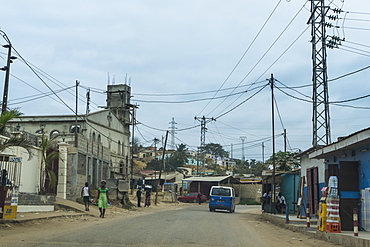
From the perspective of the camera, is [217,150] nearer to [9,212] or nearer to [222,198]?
[222,198]

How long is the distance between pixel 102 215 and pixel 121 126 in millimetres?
40978

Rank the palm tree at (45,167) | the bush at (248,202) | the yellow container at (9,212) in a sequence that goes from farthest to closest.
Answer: the bush at (248,202) < the palm tree at (45,167) < the yellow container at (9,212)

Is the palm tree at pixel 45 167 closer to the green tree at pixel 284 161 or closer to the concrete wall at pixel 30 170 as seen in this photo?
the concrete wall at pixel 30 170

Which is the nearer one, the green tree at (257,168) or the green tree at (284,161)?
the green tree at (284,161)

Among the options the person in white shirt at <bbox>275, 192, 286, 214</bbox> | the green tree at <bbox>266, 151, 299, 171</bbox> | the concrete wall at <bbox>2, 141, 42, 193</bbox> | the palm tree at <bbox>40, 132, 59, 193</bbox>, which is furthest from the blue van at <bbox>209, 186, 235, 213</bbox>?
the concrete wall at <bbox>2, 141, 42, 193</bbox>

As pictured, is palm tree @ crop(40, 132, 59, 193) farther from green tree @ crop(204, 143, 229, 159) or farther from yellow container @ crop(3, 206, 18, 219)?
green tree @ crop(204, 143, 229, 159)

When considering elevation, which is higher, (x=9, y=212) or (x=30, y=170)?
(x=30, y=170)

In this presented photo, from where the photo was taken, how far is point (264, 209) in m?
29.5

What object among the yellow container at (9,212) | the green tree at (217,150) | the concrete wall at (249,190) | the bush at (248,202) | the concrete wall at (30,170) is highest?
the green tree at (217,150)

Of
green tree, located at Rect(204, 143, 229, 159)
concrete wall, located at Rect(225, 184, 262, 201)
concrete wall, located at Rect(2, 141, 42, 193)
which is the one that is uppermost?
green tree, located at Rect(204, 143, 229, 159)

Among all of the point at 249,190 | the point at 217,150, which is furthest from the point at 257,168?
the point at 249,190

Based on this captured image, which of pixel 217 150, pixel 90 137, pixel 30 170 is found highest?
pixel 217 150

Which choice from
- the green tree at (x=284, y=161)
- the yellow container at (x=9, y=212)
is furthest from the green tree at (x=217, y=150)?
the yellow container at (x=9, y=212)

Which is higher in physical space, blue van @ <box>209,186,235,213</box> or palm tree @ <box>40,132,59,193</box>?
palm tree @ <box>40,132,59,193</box>
